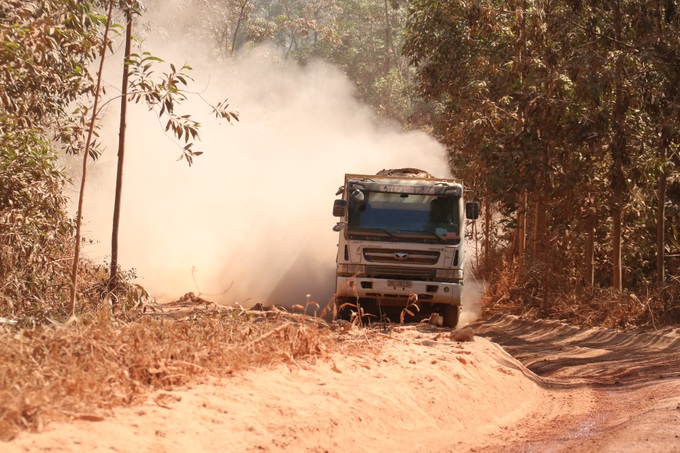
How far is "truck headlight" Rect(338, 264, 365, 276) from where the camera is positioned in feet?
47.3

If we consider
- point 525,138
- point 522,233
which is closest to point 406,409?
point 525,138

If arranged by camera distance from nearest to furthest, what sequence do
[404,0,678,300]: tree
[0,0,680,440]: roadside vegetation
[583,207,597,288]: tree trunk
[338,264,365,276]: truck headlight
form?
[0,0,680,440]: roadside vegetation, [404,0,678,300]: tree, [338,264,365,276]: truck headlight, [583,207,597,288]: tree trunk

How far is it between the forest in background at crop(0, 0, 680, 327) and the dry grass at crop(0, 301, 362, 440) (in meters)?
2.33

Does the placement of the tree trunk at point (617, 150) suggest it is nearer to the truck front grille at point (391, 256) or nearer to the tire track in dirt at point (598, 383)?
the tire track in dirt at point (598, 383)

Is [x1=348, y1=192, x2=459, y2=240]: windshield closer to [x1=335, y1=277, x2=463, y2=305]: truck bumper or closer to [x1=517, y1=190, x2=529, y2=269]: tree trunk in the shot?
[x1=335, y1=277, x2=463, y2=305]: truck bumper

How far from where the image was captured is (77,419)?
17.5 feet

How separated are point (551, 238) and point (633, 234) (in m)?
1.95

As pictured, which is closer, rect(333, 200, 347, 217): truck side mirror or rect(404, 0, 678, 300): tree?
rect(404, 0, 678, 300): tree

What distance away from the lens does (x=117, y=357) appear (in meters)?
6.41

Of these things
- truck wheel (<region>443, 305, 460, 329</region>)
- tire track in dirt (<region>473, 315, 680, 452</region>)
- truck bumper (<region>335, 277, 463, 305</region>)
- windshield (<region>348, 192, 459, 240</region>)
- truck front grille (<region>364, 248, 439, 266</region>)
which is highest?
windshield (<region>348, 192, 459, 240</region>)

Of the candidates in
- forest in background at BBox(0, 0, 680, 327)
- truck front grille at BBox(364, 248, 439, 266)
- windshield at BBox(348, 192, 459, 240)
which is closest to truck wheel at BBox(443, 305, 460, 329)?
truck front grille at BBox(364, 248, 439, 266)

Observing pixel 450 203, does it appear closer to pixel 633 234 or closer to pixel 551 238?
pixel 551 238

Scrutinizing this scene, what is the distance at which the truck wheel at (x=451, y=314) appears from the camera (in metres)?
15.1

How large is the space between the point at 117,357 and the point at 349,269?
8.27m
